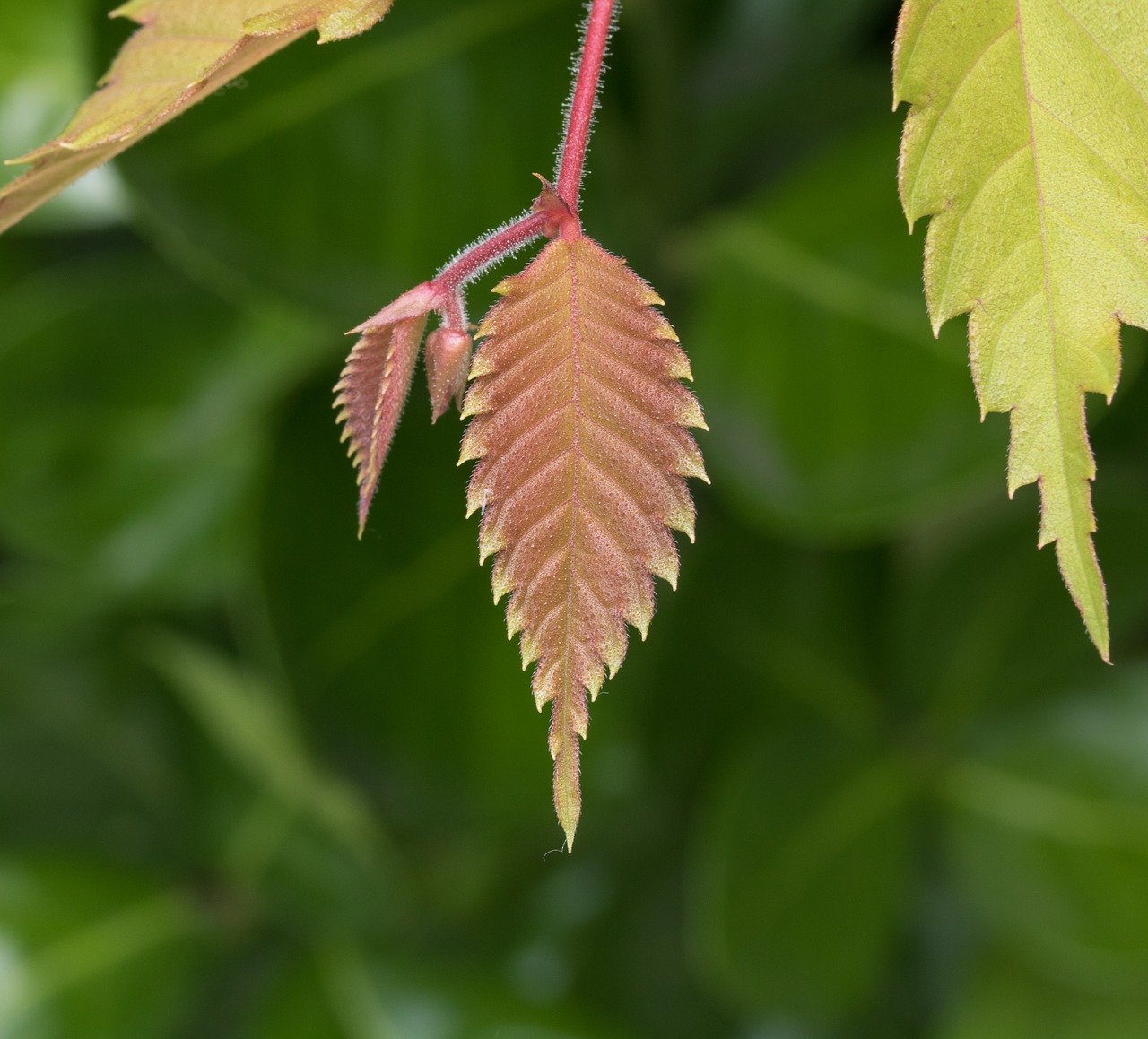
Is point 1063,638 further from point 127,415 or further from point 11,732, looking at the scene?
point 11,732

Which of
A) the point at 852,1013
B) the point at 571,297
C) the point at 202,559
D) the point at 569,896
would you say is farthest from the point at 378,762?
the point at 571,297

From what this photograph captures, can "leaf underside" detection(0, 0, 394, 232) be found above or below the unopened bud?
above

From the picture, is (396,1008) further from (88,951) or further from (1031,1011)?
(1031,1011)

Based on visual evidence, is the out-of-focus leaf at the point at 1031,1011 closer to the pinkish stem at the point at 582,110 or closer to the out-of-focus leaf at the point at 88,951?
the out-of-focus leaf at the point at 88,951

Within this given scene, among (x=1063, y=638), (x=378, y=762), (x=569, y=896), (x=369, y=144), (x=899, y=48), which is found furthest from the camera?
(x=569, y=896)

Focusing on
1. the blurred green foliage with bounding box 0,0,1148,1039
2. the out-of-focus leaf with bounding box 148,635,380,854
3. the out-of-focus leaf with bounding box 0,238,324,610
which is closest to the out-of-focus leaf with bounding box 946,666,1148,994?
the blurred green foliage with bounding box 0,0,1148,1039

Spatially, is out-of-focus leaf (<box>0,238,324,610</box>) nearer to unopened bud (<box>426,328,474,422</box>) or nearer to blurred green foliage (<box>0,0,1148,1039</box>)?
blurred green foliage (<box>0,0,1148,1039</box>)
